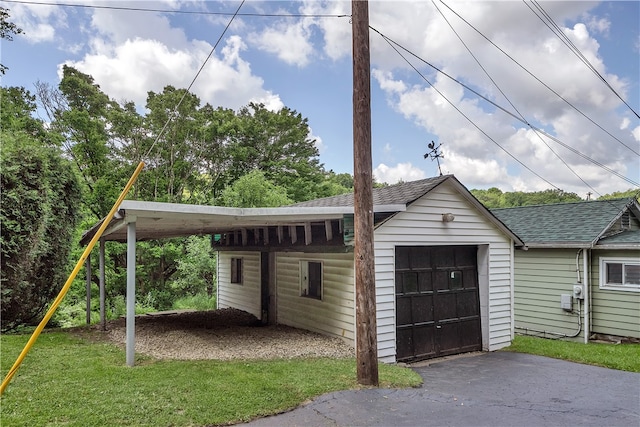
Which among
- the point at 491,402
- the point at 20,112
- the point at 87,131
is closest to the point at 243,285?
the point at 491,402

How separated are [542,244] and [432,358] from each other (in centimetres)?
517

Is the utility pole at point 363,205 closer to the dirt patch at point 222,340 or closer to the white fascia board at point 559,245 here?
the dirt patch at point 222,340

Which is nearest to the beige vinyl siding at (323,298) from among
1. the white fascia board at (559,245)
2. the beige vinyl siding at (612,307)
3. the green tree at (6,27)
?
the white fascia board at (559,245)

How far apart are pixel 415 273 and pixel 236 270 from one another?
6.31 metres

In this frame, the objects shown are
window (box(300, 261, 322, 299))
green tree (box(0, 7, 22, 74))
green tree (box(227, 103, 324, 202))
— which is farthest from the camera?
green tree (box(227, 103, 324, 202))

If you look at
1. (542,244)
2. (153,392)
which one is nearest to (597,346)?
(542,244)

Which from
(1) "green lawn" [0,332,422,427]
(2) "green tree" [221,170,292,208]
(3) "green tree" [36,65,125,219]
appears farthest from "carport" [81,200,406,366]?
(2) "green tree" [221,170,292,208]

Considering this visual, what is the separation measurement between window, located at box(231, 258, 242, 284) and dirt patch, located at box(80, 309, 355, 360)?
1.86 m

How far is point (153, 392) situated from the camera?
4453 millimetres

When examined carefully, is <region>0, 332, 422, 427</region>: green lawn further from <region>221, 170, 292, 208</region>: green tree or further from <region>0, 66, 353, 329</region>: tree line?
<region>221, 170, 292, 208</region>: green tree

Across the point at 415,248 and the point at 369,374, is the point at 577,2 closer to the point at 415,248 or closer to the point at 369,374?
the point at 415,248

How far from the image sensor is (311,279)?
8805mm

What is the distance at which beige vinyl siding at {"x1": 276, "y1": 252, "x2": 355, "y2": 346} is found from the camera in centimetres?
730

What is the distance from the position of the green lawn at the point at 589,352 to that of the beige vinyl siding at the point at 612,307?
505 millimetres
